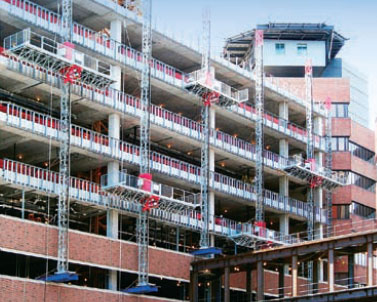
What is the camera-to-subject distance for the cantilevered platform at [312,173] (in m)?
105

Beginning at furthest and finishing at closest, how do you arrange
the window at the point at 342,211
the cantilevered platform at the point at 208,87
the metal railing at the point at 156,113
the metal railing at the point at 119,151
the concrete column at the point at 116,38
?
the window at the point at 342,211, the cantilevered platform at the point at 208,87, the concrete column at the point at 116,38, the metal railing at the point at 156,113, the metal railing at the point at 119,151

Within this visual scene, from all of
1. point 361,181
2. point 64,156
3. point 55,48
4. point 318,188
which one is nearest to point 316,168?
point 318,188

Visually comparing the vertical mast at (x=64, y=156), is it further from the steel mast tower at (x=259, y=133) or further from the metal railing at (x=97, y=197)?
the steel mast tower at (x=259, y=133)

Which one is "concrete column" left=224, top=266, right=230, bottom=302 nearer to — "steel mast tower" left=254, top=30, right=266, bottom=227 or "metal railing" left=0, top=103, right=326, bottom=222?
"metal railing" left=0, top=103, right=326, bottom=222

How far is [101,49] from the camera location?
8344 centimetres

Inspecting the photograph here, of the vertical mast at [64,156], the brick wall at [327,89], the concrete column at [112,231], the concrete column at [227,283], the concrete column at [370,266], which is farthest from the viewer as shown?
the brick wall at [327,89]

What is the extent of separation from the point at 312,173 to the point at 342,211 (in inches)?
519

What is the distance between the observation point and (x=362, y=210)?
11875cm

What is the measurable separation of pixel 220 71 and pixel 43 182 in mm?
30555

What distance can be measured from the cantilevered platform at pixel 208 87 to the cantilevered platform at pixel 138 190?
12.5 metres

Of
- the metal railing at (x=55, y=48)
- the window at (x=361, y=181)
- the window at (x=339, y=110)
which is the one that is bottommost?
the window at (x=361, y=181)

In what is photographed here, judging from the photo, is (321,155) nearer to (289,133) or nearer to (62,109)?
(289,133)

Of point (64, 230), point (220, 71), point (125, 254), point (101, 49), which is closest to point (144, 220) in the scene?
point (125, 254)

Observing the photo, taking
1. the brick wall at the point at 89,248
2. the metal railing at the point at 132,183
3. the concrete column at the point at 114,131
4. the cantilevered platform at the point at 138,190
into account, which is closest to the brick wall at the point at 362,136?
the brick wall at the point at 89,248
